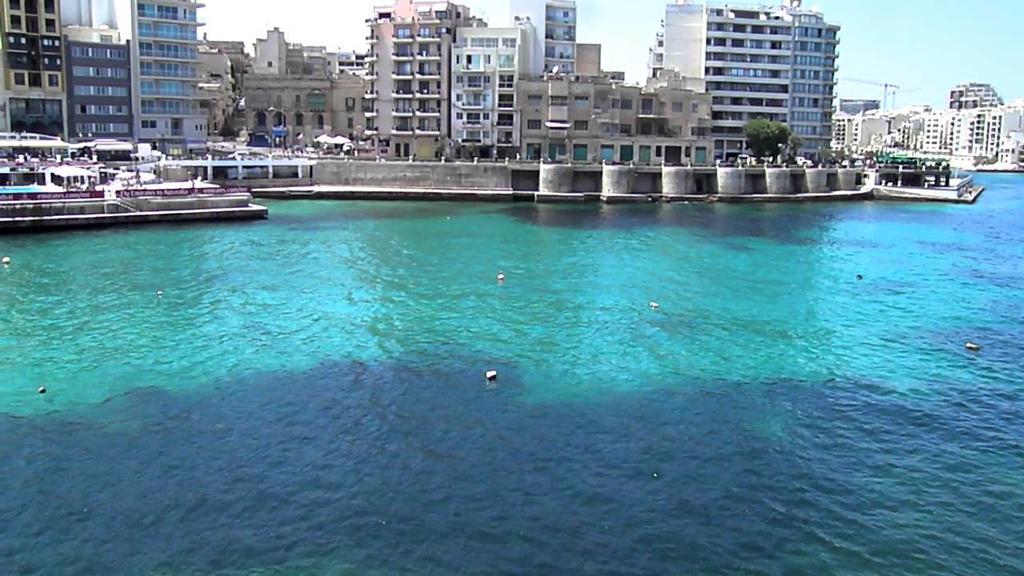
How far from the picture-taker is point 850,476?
76.0ft

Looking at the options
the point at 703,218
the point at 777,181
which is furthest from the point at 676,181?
the point at 703,218

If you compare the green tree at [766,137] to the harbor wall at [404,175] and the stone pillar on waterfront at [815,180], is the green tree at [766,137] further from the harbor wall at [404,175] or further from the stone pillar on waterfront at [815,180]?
the harbor wall at [404,175]

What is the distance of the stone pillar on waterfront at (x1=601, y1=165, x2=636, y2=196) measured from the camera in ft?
323

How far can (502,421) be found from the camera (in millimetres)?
26359

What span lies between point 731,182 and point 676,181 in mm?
6392

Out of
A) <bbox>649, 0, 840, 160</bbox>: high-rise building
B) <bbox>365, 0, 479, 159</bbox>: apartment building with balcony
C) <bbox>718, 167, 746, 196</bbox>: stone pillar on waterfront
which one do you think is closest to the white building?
<bbox>365, 0, 479, 159</bbox>: apartment building with balcony

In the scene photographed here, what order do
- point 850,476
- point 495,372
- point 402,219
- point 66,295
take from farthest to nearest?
point 402,219 < point 66,295 < point 495,372 < point 850,476

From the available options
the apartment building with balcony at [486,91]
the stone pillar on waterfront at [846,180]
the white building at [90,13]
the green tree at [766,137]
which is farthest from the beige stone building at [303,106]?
the stone pillar on waterfront at [846,180]

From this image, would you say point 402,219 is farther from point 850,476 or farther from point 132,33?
point 850,476

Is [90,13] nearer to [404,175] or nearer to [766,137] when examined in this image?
[404,175]

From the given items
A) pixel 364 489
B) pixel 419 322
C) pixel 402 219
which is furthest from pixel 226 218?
pixel 364 489

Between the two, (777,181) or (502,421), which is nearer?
(502,421)

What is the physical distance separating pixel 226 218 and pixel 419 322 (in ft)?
133

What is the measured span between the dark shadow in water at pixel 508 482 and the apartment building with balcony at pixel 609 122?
3284 inches
